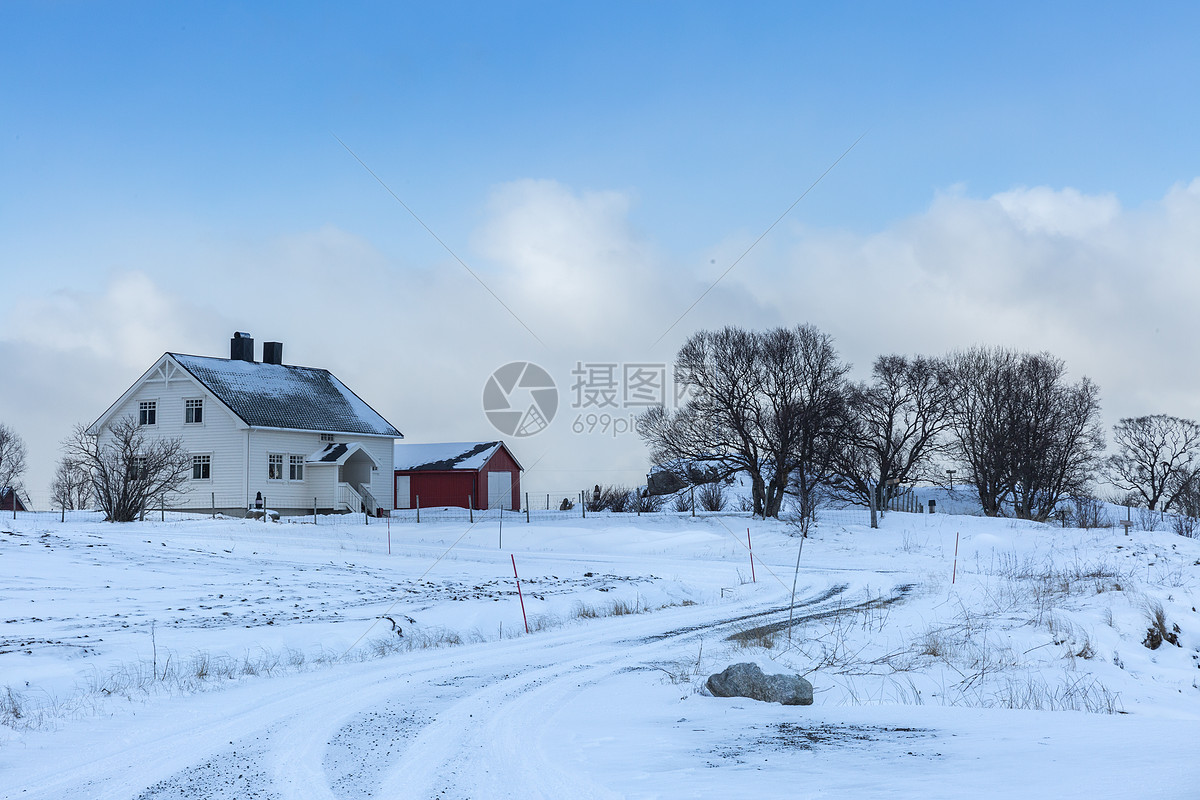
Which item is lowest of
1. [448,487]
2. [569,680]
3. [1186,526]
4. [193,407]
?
[1186,526]

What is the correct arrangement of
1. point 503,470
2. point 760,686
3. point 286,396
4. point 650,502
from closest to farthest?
point 760,686 → point 286,396 → point 650,502 → point 503,470

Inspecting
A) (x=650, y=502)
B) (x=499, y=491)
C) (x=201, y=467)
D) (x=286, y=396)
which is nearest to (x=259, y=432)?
(x=201, y=467)

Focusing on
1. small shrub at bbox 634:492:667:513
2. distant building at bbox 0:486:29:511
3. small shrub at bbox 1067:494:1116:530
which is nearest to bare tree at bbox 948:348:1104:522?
small shrub at bbox 1067:494:1116:530

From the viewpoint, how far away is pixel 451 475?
58062mm

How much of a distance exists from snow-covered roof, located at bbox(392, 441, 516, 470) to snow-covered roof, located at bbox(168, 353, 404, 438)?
5.42m

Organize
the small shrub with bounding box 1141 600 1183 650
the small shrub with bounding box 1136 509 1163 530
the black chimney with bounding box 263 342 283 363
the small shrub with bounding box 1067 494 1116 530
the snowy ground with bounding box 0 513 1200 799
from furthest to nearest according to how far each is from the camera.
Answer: the black chimney with bounding box 263 342 283 363
the small shrub with bounding box 1067 494 1116 530
the small shrub with bounding box 1136 509 1163 530
the small shrub with bounding box 1141 600 1183 650
the snowy ground with bounding box 0 513 1200 799

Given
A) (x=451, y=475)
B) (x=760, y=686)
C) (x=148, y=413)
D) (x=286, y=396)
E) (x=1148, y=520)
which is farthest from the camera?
(x=451, y=475)

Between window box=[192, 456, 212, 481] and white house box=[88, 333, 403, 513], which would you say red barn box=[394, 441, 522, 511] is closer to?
white house box=[88, 333, 403, 513]

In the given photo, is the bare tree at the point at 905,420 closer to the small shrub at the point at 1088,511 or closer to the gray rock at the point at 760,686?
the small shrub at the point at 1088,511

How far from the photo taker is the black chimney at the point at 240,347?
52875 millimetres

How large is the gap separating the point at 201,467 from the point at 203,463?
0.73ft

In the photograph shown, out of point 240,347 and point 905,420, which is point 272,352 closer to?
point 240,347

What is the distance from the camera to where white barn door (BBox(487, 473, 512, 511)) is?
59531 millimetres

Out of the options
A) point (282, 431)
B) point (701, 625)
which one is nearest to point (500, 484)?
point (282, 431)
